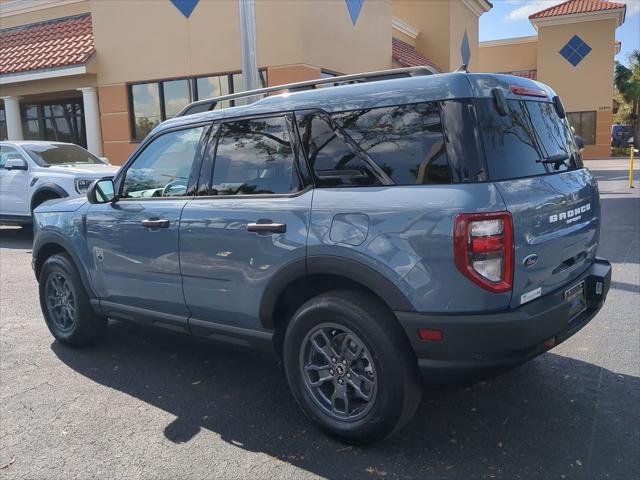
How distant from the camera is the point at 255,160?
3.70m

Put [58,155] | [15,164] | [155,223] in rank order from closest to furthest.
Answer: [155,223]
[15,164]
[58,155]

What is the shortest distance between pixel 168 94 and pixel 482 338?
13142 millimetres

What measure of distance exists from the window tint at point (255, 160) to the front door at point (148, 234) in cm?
24

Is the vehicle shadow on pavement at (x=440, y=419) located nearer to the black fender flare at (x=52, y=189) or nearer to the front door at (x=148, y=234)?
the front door at (x=148, y=234)

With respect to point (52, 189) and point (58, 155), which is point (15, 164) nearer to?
point (58, 155)

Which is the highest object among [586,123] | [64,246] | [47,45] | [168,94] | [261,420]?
[47,45]

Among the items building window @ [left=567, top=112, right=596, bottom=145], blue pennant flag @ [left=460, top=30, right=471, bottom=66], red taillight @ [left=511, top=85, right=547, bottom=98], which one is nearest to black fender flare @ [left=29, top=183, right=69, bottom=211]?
red taillight @ [left=511, top=85, right=547, bottom=98]

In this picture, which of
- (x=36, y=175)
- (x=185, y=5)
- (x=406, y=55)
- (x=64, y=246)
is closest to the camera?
(x=64, y=246)

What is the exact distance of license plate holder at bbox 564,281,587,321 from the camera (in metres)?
3.22

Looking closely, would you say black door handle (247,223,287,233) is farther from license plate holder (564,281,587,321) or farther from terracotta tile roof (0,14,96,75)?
terracotta tile roof (0,14,96,75)

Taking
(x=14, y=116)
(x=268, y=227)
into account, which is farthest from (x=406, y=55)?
(x=268, y=227)

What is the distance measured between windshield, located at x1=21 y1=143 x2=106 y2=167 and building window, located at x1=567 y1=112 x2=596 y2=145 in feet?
91.2

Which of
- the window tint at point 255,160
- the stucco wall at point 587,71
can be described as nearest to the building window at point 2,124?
the window tint at point 255,160

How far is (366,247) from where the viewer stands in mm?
3010
